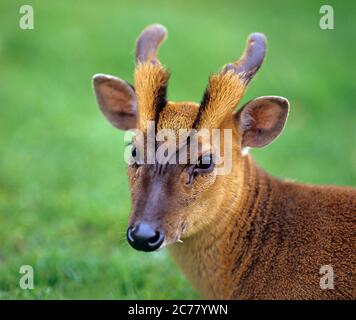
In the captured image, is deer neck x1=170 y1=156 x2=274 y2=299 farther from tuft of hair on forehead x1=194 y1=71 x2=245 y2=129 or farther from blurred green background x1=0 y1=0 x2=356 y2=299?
blurred green background x1=0 y1=0 x2=356 y2=299

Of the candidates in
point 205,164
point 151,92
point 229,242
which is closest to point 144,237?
point 205,164

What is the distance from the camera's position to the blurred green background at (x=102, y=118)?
718cm

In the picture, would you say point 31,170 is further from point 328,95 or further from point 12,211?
point 328,95

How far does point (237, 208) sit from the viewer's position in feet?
18.0

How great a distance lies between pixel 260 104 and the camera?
18.0ft

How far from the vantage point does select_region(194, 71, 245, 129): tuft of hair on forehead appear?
17.0 ft

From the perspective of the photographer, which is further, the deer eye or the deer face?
the deer eye

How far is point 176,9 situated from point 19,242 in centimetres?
1079

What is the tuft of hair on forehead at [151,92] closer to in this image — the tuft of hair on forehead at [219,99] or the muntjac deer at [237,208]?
the muntjac deer at [237,208]

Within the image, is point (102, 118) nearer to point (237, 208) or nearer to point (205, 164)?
point (237, 208)

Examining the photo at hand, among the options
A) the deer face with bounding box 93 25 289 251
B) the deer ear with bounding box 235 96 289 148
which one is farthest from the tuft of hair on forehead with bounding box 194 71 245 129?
the deer ear with bounding box 235 96 289 148

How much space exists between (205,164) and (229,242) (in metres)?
0.75

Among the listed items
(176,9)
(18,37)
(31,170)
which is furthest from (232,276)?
(176,9)

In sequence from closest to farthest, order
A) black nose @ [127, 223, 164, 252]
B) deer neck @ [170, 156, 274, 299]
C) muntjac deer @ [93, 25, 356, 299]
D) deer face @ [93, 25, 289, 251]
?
black nose @ [127, 223, 164, 252] → deer face @ [93, 25, 289, 251] → muntjac deer @ [93, 25, 356, 299] → deer neck @ [170, 156, 274, 299]
